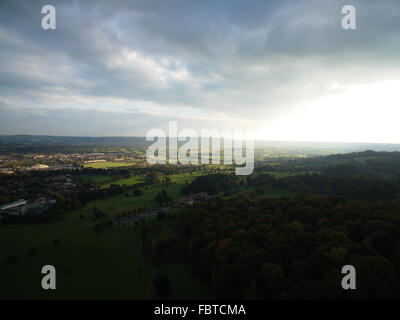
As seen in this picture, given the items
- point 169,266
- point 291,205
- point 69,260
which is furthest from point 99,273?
point 291,205

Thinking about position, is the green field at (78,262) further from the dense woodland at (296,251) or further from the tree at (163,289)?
the dense woodland at (296,251)

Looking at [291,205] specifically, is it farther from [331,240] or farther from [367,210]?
[331,240]

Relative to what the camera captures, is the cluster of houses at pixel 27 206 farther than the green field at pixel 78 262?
Yes

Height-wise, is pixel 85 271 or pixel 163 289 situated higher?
pixel 163 289

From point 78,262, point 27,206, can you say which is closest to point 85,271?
point 78,262

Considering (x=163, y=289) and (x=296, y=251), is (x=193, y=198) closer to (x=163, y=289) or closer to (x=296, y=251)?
(x=163, y=289)

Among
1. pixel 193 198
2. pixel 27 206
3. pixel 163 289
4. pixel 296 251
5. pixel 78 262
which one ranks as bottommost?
pixel 78 262

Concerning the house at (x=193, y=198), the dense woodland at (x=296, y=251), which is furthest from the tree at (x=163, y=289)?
the house at (x=193, y=198)

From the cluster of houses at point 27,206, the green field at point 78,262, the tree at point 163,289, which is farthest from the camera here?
the cluster of houses at point 27,206
